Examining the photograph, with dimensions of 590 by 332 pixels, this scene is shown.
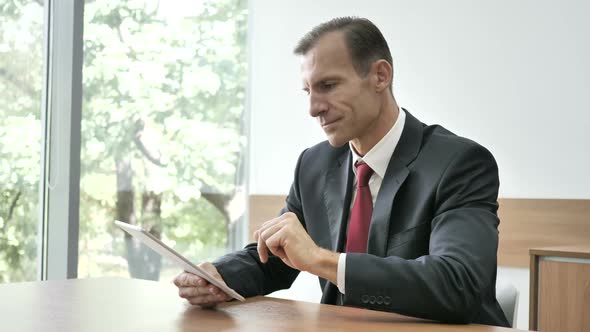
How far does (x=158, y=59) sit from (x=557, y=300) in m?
2.48

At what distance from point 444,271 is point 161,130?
298 centimetres

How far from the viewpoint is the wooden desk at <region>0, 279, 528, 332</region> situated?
62.3 inches

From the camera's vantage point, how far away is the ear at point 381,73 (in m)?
2.38

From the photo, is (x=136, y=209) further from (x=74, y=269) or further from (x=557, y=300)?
(x=557, y=300)

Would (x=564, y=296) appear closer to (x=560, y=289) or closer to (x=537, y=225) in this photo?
(x=560, y=289)

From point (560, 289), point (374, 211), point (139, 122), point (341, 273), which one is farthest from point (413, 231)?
point (139, 122)

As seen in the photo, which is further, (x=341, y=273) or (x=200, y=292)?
(x=200, y=292)

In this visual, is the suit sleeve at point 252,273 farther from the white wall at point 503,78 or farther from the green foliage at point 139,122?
the white wall at point 503,78

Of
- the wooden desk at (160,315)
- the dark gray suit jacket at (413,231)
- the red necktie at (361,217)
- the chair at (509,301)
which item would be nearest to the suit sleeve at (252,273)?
the dark gray suit jacket at (413,231)

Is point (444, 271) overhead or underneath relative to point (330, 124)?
underneath

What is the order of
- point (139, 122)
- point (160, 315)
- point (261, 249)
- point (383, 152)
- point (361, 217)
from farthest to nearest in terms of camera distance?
point (139, 122) → point (383, 152) → point (361, 217) → point (261, 249) → point (160, 315)

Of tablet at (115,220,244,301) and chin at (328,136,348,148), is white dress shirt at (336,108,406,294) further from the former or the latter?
tablet at (115,220,244,301)

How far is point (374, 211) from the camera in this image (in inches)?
84.0

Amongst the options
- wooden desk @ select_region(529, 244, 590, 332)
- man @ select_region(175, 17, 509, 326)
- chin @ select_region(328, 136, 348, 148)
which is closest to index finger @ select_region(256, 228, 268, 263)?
man @ select_region(175, 17, 509, 326)
